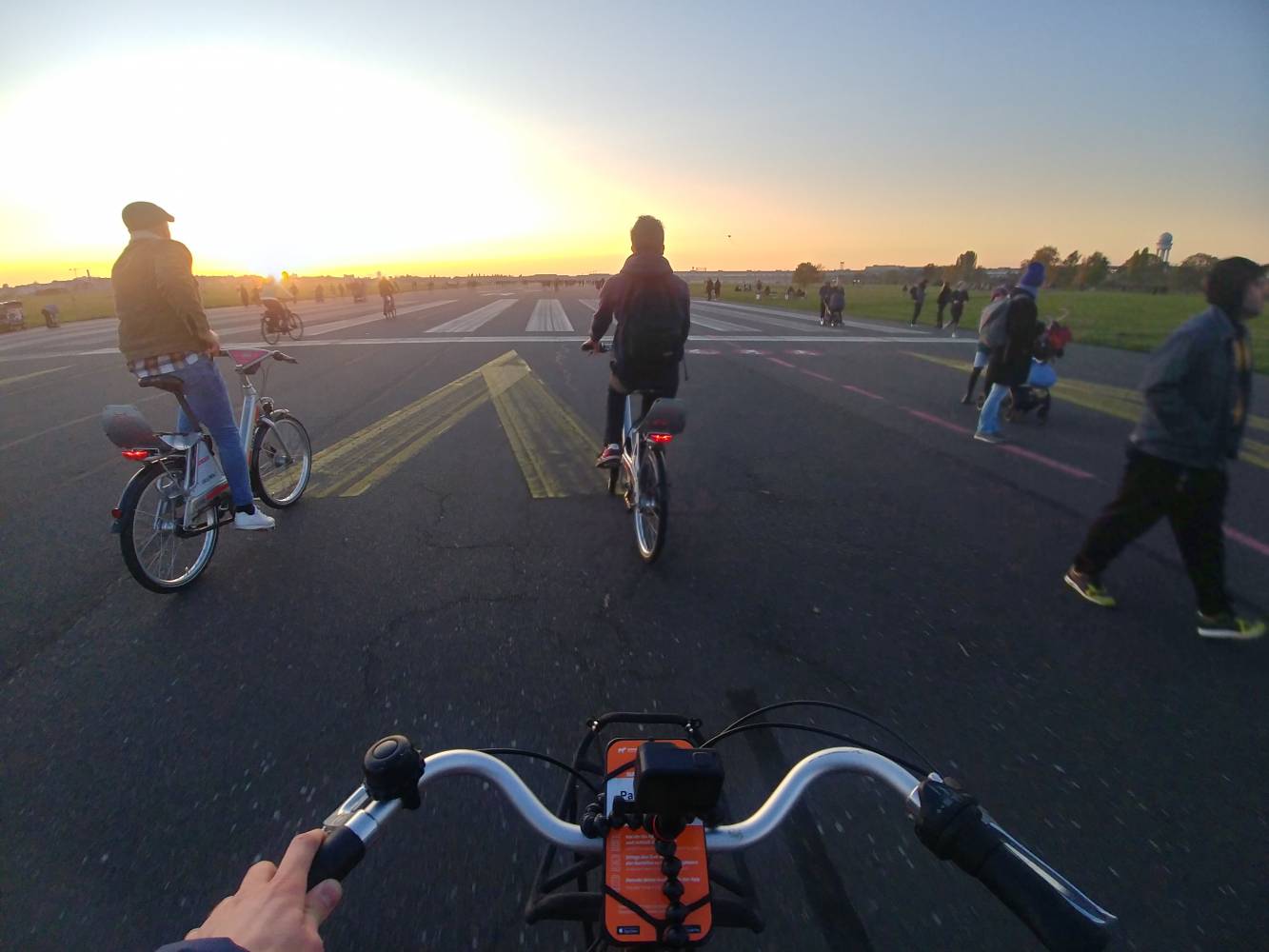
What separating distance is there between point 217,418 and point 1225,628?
6.71 meters

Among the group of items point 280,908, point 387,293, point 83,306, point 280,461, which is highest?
point 280,908

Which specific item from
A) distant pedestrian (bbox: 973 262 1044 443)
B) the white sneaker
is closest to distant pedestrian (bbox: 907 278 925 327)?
distant pedestrian (bbox: 973 262 1044 443)

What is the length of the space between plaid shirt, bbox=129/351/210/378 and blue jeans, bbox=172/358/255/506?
0.03 metres

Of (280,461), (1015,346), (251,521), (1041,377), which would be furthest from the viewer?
(1041,377)

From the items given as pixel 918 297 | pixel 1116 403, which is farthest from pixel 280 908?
pixel 918 297

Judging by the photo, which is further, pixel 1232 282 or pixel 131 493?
pixel 131 493

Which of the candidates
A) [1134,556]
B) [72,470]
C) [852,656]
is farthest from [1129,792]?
[72,470]

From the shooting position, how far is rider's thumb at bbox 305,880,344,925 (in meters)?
1.07

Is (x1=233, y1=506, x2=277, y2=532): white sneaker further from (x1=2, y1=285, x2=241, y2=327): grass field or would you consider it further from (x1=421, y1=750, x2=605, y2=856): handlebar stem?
(x1=2, y1=285, x2=241, y2=327): grass field

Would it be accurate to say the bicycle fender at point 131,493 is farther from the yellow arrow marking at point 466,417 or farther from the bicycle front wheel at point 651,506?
the bicycle front wheel at point 651,506

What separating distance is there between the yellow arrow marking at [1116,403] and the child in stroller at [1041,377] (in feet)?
3.52

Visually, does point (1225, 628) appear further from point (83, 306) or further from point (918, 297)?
point (83, 306)

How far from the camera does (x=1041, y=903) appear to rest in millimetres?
1002

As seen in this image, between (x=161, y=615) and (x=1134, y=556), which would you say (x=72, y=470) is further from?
(x=1134, y=556)
